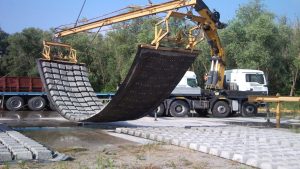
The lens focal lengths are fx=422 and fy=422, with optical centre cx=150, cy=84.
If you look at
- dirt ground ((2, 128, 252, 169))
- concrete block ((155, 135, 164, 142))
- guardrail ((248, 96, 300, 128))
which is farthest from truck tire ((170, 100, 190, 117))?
concrete block ((155, 135, 164, 142))

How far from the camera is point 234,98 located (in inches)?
880

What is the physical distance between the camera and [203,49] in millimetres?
36312

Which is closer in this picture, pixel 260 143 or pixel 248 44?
pixel 260 143

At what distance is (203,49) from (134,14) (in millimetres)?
16553

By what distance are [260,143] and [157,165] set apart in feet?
11.4

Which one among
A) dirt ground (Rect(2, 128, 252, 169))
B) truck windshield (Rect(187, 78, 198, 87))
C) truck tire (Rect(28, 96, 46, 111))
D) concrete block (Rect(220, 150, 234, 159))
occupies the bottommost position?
dirt ground (Rect(2, 128, 252, 169))

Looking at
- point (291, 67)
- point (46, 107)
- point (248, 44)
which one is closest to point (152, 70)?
point (46, 107)

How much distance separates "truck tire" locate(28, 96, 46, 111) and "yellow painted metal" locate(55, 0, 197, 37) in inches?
209

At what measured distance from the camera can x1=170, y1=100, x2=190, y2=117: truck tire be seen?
2162 centimetres

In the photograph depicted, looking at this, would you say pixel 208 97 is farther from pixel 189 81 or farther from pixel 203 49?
pixel 203 49

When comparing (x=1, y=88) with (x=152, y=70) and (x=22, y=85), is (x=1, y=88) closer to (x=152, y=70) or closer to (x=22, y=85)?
(x=22, y=85)

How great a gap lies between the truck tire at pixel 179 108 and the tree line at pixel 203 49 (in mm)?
13512

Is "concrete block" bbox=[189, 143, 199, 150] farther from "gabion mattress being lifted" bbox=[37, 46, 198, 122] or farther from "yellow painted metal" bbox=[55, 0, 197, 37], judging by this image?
"yellow painted metal" bbox=[55, 0, 197, 37]

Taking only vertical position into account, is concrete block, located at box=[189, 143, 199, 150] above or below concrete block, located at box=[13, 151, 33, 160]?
below
